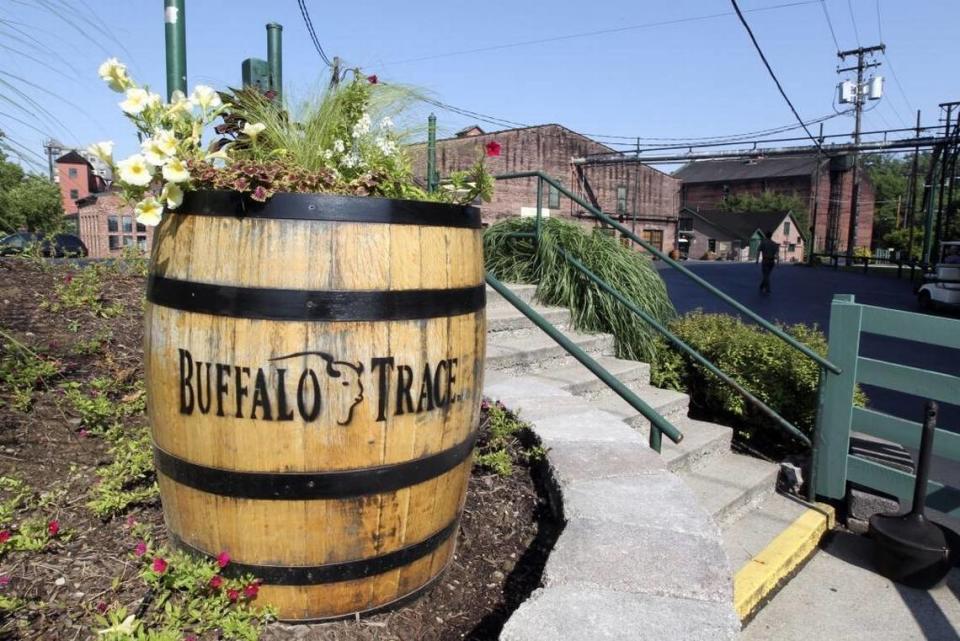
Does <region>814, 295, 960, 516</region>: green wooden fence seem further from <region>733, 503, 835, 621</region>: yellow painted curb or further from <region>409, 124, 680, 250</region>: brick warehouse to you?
<region>409, 124, 680, 250</region>: brick warehouse

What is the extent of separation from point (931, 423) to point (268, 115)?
137 inches

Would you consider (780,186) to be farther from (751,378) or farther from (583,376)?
(583,376)

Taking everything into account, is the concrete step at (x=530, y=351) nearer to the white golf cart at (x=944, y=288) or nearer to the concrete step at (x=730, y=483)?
the concrete step at (x=730, y=483)

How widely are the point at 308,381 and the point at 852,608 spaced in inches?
112

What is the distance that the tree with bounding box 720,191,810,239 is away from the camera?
66500mm

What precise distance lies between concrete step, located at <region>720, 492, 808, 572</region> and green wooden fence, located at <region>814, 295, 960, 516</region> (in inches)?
9.4

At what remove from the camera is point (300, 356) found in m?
1.65

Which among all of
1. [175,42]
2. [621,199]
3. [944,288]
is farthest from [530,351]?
[621,199]

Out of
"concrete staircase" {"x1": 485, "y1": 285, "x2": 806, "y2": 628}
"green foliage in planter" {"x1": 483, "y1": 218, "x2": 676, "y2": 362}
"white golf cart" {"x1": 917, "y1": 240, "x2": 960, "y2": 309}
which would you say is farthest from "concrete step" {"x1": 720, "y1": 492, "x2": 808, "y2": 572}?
"white golf cart" {"x1": 917, "y1": 240, "x2": 960, "y2": 309}

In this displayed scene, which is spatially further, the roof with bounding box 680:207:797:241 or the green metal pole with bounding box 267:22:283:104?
the roof with bounding box 680:207:797:241

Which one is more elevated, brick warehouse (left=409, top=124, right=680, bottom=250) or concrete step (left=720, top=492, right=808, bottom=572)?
brick warehouse (left=409, top=124, right=680, bottom=250)

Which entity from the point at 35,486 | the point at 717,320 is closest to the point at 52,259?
the point at 35,486

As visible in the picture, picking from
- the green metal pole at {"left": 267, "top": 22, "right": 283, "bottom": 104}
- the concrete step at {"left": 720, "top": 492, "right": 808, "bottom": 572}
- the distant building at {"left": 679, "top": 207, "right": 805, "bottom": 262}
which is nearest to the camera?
the concrete step at {"left": 720, "top": 492, "right": 808, "bottom": 572}

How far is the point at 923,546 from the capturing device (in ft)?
10.6
